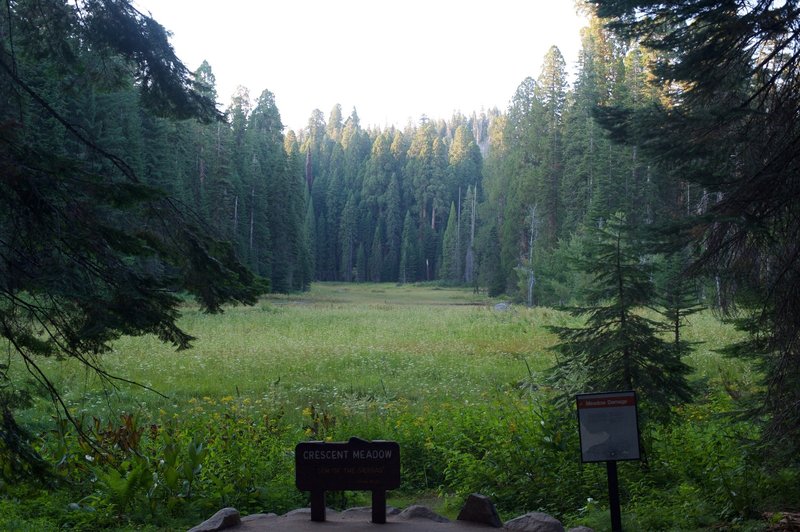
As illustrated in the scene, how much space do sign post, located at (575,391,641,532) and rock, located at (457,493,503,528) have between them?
93 cm

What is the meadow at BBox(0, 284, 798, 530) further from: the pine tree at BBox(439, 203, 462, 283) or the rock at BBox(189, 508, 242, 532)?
the pine tree at BBox(439, 203, 462, 283)

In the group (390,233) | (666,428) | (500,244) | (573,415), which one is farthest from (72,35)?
(390,233)

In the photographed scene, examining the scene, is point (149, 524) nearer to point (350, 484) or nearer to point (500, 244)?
point (350, 484)

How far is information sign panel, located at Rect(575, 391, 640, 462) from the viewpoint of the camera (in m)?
6.01

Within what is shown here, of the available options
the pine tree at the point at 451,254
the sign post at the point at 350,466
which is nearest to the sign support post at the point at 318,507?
the sign post at the point at 350,466

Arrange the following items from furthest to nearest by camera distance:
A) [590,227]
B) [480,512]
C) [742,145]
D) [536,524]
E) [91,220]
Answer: [590,227] < [742,145] < [480,512] < [536,524] < [91,220]

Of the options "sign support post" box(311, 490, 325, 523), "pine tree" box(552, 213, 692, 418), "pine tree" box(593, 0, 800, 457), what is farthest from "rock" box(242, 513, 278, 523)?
"pine tree" box(593, 0, 800, 457)

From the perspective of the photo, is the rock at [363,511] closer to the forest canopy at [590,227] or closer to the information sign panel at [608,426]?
the information sign panel at [608,426]

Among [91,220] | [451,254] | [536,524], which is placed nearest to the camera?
[91,220]

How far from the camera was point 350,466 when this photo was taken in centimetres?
595

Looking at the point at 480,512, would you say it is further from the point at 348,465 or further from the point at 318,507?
the point at 318,507

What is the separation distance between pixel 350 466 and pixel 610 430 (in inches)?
85.6

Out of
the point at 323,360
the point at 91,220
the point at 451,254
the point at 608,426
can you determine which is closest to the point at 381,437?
the point at 608,426

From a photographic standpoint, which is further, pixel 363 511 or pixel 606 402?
pixel 363 511
